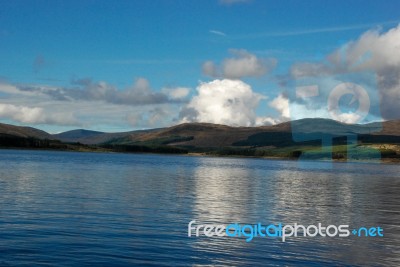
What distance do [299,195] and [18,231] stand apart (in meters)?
41.8

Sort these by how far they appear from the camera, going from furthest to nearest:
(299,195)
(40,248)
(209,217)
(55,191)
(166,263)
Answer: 1. (299,195)
2. (55,191)
3. (209,217)
4. (40,248)
5. (166,263)

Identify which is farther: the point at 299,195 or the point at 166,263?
Result: the point at 299,195

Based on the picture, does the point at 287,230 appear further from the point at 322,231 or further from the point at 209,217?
the point at 209,217

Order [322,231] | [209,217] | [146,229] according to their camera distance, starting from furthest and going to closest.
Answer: [209,217] → [322,231] → [146,229]

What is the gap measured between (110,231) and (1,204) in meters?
15.1

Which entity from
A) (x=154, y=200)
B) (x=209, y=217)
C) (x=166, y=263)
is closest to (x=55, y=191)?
(x=154, y=200)

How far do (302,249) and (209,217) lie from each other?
12624 millimetres

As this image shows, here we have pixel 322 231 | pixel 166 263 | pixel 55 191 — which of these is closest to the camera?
pixel 166 263

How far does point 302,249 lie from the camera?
100 ft

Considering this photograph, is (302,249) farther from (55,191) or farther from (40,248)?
(55,191)

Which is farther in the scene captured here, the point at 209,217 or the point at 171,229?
the point at 209,217

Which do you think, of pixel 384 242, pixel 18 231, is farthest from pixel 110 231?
pixel 384 242

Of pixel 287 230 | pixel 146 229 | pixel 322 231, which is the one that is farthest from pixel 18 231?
pixel 322 231

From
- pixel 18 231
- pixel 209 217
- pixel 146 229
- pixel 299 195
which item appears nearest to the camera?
pixel 18 231
